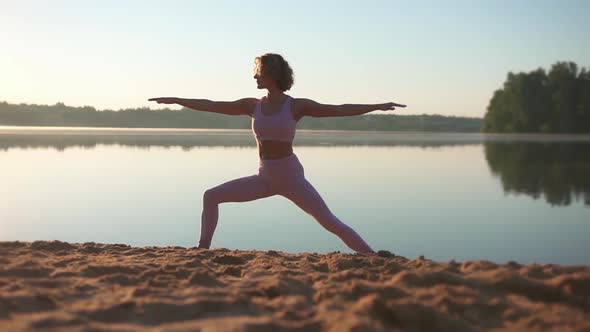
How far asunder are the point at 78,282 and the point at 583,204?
9652mm

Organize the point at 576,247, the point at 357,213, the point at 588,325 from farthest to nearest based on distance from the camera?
the point at 357,213, the point at 576,247, the point at 588,325

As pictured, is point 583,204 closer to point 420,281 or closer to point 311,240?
point 311,240

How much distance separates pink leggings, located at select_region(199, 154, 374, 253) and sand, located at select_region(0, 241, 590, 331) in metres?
0.42

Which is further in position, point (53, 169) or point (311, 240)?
point (53, 169)

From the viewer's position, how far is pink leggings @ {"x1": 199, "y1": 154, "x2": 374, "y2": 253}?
4582 millimetres

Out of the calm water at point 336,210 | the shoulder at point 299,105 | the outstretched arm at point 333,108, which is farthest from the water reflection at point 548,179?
the shoulder at point 299,105

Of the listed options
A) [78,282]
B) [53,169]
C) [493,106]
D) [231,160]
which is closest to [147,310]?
[78,282]

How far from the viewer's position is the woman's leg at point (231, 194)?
471cm

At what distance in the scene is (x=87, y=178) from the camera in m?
14.0

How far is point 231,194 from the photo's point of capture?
187 inches

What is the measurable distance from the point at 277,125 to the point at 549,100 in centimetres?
5349

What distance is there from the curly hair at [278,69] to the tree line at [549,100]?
51.9 meters

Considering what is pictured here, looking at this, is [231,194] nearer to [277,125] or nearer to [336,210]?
[277,125]

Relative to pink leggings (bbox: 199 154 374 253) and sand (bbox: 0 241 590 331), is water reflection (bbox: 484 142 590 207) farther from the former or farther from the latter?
sand (bbox: 0 241 590 331)
